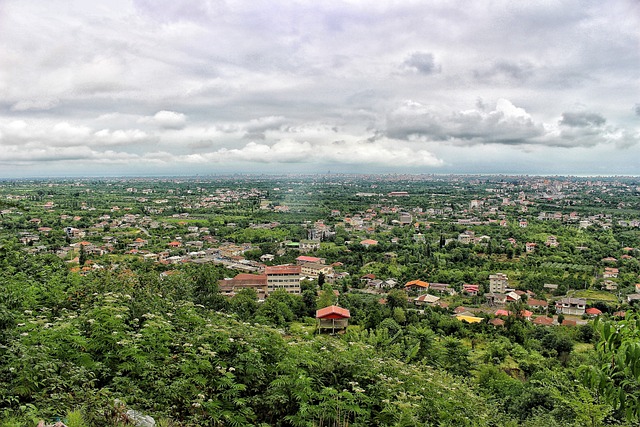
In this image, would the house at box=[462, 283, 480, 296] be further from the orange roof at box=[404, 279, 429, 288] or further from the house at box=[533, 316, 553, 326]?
the house at box=[533, 316, 553, 326]

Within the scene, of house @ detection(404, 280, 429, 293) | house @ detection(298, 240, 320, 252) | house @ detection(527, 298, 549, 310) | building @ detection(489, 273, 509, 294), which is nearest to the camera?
house @ detection(527, 298, 549, 310)

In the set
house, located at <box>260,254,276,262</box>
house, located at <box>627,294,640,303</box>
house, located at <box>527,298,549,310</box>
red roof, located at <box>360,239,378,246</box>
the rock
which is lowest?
house, located at <box>527,298,549,310</box>

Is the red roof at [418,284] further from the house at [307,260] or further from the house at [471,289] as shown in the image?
the house at [307,260]

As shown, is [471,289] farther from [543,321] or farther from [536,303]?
[543,321]

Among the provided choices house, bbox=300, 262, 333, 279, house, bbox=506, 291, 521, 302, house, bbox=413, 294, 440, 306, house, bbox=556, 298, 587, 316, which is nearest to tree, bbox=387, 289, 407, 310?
house, bbox=413, 294, 440, 306

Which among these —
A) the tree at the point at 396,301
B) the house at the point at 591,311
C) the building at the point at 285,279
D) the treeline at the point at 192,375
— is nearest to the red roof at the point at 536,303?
the house at the point at 591,311

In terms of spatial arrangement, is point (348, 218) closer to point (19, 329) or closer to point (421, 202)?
point (421, 202)

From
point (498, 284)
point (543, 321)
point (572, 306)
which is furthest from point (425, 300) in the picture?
point (572, 306)
